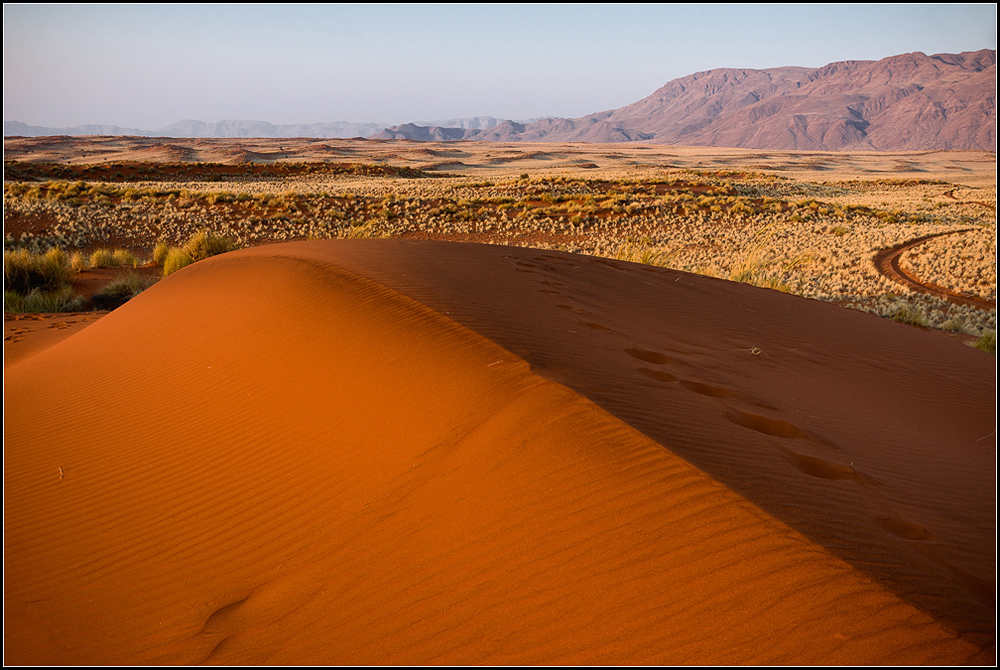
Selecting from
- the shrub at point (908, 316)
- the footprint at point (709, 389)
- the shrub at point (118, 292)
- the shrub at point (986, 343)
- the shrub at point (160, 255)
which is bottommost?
the shrub at point (986, 343)

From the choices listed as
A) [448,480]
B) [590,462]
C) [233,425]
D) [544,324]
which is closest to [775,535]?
[590,462]

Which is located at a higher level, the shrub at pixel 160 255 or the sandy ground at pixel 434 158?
the sandy ground at pixel 434 158

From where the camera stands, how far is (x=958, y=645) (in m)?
1.91

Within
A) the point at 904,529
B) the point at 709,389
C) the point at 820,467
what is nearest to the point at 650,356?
the point at 709,389

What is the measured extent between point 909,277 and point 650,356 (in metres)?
14.7

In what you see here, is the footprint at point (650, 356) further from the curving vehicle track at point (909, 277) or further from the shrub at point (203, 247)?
the curving vehicle track at point (909, 277)

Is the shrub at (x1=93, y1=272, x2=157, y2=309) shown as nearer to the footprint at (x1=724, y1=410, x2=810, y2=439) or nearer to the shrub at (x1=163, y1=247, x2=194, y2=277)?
the shrub at (x1=163, y1=247, x2=194, y2=277)

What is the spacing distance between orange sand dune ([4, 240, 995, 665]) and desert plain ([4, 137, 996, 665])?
14mm

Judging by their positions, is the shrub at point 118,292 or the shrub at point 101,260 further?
the shrub at point 101,260

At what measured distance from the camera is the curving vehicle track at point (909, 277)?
13.9m

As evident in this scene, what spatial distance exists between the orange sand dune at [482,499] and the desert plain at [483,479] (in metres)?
0.01

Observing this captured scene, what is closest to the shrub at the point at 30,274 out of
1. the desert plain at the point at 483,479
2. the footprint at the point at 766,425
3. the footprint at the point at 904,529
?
the desert plain at the point at 483,479

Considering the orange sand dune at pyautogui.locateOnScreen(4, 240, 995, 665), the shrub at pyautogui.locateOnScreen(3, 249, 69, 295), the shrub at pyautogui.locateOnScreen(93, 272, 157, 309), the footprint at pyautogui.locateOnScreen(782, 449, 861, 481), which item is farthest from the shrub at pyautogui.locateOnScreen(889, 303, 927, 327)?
the shrub at pyautogui.locateOnScreen(3, 249, 69, 295)

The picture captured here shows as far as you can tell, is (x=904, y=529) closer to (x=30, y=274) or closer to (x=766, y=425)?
(x=766, y=425)
